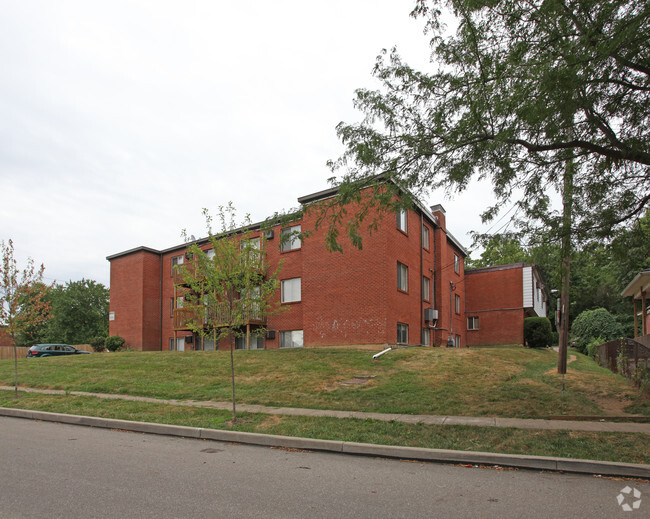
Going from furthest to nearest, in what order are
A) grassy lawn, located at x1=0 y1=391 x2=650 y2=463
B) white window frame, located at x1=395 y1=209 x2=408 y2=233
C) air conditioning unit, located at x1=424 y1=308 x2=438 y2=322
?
1. air conditioning unit, located at x1=424 y1=308 x2=438 y2=322
2. white window frame, located at x1=395 y1=209 x2=408 y2=233
3. grassy lawn, located at x1=0 y1=391 x2=650 y2=463

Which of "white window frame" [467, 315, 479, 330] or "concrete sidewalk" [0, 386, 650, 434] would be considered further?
"white window frame" [467, 315, 479, 330]

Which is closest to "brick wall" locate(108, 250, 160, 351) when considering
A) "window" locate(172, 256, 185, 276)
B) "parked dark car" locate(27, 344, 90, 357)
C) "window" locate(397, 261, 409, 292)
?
"window" locate(172, 256, 185, 276)

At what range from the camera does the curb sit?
6.52 meters

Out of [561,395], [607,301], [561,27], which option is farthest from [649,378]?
[607,301]

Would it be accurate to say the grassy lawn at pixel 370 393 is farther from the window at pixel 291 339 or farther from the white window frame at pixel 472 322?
the white window frame at pixel 472 322

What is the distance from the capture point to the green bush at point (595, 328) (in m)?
34.6

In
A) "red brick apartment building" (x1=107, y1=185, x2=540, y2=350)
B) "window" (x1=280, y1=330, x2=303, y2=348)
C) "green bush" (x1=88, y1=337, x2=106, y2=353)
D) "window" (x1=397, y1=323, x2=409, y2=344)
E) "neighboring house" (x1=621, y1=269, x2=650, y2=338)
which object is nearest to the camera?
"neighboring house" (x1=621, y1=269, x2=650, y2=338)

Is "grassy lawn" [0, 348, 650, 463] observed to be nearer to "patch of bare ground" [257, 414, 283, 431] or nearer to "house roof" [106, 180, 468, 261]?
"patch of bare ground" [257, 414, 283, 431]

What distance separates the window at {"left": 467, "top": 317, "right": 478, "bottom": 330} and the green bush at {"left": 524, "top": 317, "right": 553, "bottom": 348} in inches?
119

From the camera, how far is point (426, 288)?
85.6 ft

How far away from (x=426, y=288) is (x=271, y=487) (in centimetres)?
2123

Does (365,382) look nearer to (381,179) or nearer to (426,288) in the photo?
(381,179)

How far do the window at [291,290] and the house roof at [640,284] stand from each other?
47.5ft

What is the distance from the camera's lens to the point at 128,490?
548 centimetres
